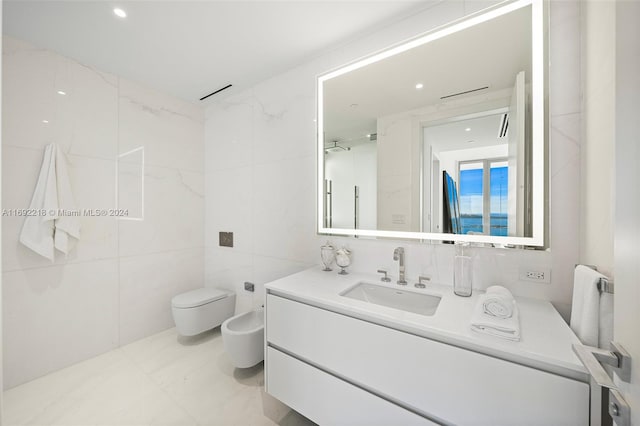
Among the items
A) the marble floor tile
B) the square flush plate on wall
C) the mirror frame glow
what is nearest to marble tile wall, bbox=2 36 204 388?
the marble floor tile

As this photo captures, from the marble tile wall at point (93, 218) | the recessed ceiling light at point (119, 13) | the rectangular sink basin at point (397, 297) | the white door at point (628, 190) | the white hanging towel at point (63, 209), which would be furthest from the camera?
the white hanging towel at point (63, 209)

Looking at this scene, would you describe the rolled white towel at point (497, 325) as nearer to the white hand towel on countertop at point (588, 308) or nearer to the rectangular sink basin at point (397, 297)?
the white hand towel on countertop at point (588, 308)

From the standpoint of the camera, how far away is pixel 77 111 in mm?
2010

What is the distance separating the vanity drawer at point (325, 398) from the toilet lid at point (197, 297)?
1035 millimetres

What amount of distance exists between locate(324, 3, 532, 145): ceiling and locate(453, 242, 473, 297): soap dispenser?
892 millimetres

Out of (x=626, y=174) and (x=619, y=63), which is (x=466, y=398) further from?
(x=619, y=63)

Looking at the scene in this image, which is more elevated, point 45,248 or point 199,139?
point 199,139

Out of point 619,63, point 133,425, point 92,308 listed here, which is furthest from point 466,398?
point 92,308

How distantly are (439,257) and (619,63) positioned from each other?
44.2 inches

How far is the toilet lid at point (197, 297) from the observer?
224 cm

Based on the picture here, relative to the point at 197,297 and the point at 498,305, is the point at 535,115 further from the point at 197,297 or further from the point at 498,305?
the point at 197,297


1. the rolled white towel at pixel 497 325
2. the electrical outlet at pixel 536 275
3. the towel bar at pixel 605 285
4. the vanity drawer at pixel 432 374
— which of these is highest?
the towel bar at pixel 605 285

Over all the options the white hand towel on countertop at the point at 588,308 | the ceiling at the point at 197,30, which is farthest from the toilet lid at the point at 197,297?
the white hand towel on countertop at the point at 588,308

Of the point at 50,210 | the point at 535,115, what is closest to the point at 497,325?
the point at 535,115
